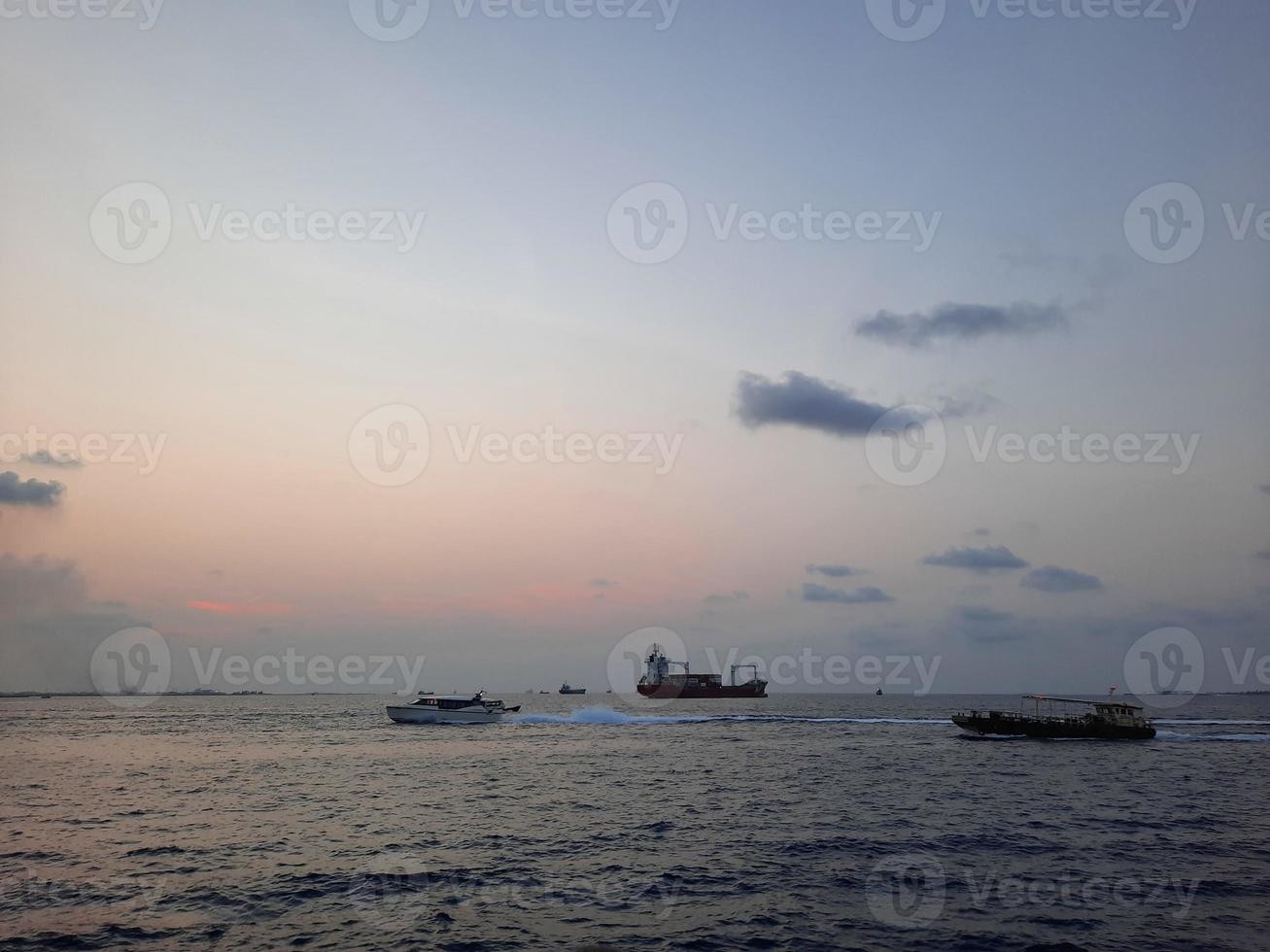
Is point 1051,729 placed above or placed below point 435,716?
above

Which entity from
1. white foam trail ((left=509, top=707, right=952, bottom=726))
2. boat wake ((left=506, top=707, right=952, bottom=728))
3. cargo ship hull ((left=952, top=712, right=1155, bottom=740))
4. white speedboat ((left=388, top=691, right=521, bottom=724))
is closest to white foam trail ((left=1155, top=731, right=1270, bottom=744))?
cargo ship hull ((left=952, top=712, right=1155, bottom=740))

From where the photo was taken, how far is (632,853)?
3288 cm

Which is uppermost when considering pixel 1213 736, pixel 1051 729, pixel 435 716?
pixel 1051 729

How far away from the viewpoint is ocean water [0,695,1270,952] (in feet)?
77.2

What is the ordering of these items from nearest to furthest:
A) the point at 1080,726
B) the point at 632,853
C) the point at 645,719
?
1. the point at 632,853
2. the point at 1080,726
3. the point at 645,719

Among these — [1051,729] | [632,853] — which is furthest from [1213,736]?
[632,853]

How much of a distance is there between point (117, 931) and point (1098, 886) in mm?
33538

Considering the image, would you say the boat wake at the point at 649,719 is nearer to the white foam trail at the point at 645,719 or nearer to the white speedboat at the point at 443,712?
the white foam trail at the point at 645,719

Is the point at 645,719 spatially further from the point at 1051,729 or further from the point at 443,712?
the point at 1051,729

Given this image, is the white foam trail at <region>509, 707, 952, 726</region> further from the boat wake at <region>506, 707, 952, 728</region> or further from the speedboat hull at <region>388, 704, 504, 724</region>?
the speedboat hull at <region>388, 704, 504, 724</region>

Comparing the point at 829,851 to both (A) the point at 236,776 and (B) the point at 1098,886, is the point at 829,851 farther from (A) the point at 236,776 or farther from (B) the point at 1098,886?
(A) the point at 236,776

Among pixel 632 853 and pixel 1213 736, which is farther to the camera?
pixel 1213 736

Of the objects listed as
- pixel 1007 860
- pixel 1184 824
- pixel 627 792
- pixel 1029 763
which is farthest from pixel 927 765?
pixel 1007 860

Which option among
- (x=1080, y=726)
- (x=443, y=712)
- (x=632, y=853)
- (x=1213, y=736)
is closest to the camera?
(x=632, y=853)
